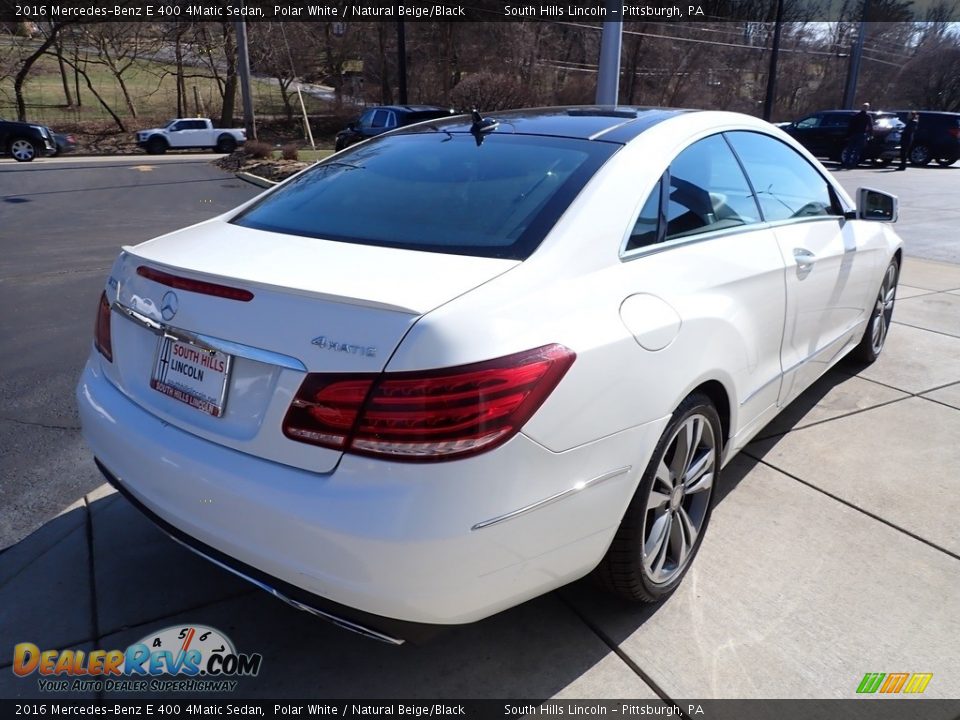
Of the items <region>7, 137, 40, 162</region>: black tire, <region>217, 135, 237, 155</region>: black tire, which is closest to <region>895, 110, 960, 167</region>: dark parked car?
<region>217, 135, 237, 155</region>: black tire

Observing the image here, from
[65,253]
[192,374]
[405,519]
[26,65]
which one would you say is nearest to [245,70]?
[26,65]

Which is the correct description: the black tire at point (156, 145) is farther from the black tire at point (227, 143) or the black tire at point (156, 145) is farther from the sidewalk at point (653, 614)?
the sidewalk at point (653, 614)

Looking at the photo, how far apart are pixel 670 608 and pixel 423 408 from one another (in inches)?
54.9

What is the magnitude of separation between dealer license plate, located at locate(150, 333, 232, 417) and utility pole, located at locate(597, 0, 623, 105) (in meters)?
8.13

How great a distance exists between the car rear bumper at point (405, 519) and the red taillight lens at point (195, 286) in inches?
16.0

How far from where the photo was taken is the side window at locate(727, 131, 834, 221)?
318 centimetres

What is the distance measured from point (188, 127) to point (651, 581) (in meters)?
30.0

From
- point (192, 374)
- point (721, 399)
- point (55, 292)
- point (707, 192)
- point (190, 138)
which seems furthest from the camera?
point (190, 138)

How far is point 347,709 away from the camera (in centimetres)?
215

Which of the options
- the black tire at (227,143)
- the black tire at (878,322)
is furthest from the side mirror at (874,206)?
Result: the black tire at (227,143)

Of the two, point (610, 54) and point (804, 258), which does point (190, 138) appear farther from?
point (804, 258)

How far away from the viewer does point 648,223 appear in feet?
7.95

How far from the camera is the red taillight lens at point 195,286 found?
6.51 ft

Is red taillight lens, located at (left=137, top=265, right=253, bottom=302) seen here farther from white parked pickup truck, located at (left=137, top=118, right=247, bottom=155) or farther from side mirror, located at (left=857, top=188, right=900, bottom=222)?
white parked pickup truck, located at (left=137, top=118, right=247, bottom=155)
